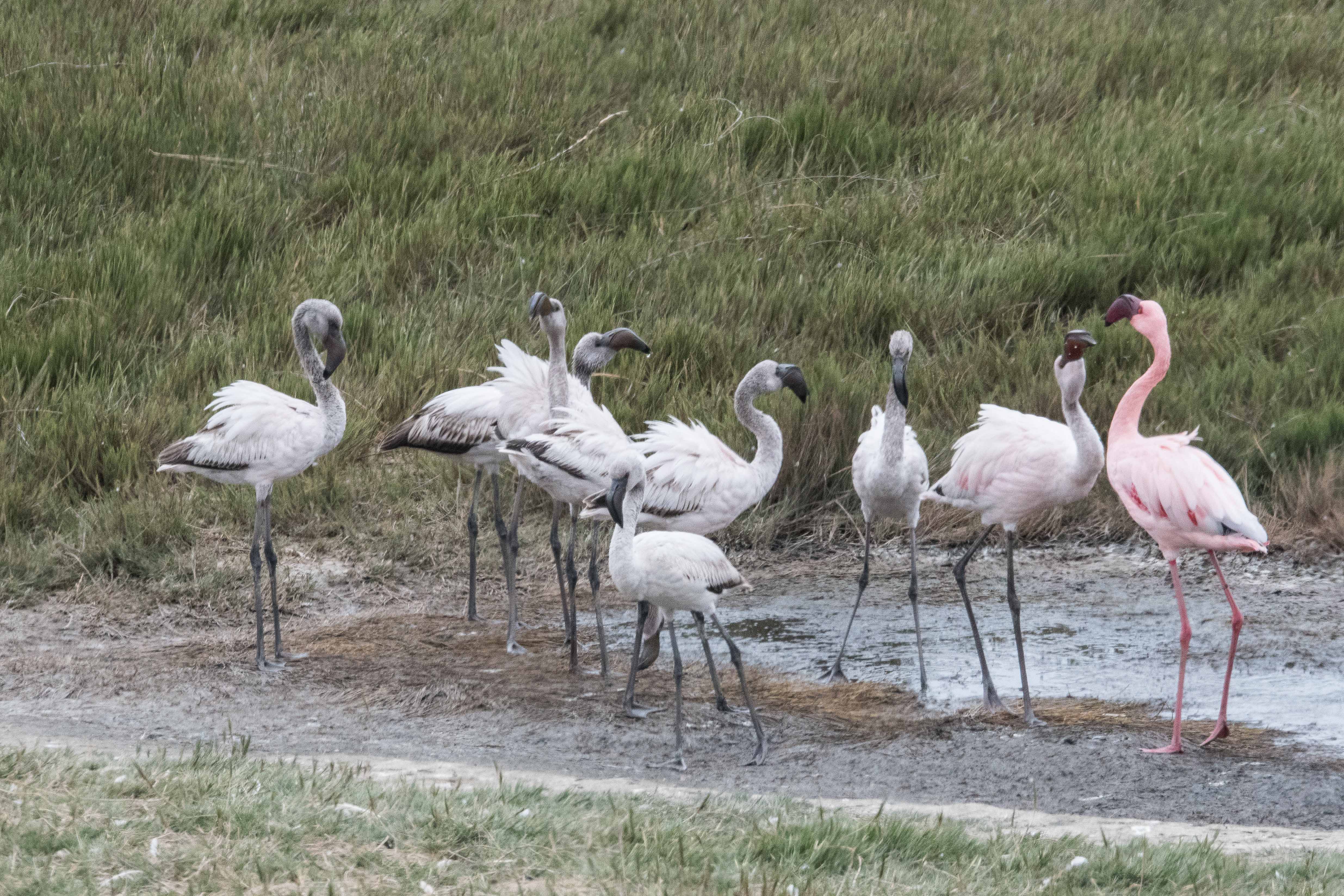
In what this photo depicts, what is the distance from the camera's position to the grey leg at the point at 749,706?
5.26 metres

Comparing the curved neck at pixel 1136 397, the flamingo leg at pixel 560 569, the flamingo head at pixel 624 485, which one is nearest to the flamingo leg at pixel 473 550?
the flamingo leg at pixel 560 569

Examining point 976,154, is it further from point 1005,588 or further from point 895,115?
point 1005,588

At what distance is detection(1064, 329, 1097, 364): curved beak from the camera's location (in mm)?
6062

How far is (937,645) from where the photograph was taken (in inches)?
263

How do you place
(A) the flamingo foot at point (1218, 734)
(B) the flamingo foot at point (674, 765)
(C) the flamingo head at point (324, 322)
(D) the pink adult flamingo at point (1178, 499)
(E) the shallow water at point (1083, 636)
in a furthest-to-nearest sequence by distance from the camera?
(C) the flamingo head at point (324, 322)
(E) the shallow water at point (1083, 636)
(D) the pink adult flamingo at point (1178, 499)
(A) the flamingo foot at point (1218, 734)
(B) the flamingo foot at point (674, 765)

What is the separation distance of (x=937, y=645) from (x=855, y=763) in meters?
1.59

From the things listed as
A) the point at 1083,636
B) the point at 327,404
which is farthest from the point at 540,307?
the point at 1083,636

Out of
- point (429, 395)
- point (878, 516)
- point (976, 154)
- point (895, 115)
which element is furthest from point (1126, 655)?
point (895, 115)

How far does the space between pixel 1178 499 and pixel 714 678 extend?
185cm

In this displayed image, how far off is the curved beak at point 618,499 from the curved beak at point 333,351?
169 centimetres

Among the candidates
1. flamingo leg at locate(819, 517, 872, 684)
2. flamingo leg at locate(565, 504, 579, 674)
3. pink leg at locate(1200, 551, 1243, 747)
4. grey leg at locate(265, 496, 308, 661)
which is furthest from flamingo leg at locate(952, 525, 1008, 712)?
grey leg at locate(265, 496, 308, 661)

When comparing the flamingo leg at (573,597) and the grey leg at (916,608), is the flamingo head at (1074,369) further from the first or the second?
the flamingo leg at (573,597)

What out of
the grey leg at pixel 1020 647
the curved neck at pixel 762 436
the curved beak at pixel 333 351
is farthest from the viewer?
the curved beak at pixel 333 351

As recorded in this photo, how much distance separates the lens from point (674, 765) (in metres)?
5.29
